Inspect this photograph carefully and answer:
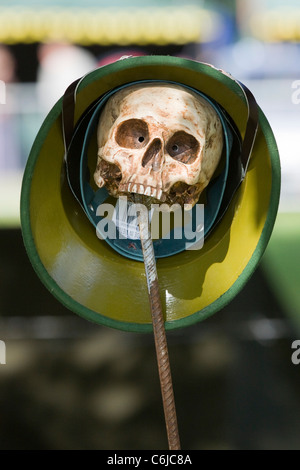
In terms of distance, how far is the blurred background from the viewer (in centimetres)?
248

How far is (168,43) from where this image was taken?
3045 millimetres

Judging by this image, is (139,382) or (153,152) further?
(139,382)

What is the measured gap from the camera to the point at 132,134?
134cm

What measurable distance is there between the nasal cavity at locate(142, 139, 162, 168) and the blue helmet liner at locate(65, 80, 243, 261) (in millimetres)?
174

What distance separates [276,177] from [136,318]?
0.43 meters

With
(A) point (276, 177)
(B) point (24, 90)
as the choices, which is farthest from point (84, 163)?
(B) point (24, 90)

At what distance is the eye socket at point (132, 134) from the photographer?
4.36 feet

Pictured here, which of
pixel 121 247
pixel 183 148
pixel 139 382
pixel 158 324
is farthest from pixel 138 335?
pixel 183 148

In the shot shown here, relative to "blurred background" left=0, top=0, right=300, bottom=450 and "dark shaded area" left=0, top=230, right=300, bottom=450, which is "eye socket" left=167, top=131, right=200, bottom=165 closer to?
"blurred background" left=0, top=0, right=300, bottom=450

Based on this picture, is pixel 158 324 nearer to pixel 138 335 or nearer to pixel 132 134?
pixel 132 134

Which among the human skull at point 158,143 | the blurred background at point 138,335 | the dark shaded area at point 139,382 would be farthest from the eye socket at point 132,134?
the dark shaded area at point 139,382

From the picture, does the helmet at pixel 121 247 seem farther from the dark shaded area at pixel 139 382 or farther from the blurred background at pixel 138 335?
the dark shaded area at pixel 139 382

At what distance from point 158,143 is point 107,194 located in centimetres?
29

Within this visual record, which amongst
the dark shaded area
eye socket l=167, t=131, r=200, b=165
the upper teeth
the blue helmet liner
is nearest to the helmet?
the blue helmet liner
